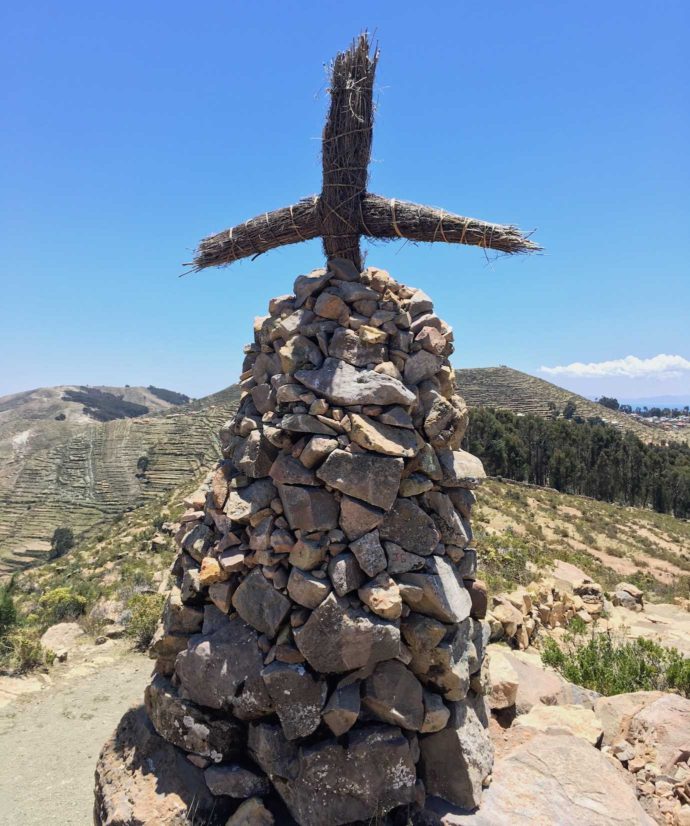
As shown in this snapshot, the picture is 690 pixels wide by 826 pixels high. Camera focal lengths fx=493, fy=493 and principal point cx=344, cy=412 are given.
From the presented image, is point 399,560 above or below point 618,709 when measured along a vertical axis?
above

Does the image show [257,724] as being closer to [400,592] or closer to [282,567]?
[282,567]

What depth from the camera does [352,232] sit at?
14.8ft

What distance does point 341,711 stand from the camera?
11.1 feet

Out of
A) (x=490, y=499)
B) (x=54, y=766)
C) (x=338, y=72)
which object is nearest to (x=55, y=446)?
(x=490, y=499)

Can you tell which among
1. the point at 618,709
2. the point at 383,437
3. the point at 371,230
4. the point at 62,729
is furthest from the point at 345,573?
the point at 62,729

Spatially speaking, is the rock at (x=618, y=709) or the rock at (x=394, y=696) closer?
the rock at (x=394, y=696)

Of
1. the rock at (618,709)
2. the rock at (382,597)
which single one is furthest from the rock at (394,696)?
the rock at (618,709)

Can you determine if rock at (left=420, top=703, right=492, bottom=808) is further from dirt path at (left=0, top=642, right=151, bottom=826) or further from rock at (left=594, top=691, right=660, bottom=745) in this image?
dirt path at (left=0, top=642, right=151, bottom=826)

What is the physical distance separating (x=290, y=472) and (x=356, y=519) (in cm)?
63

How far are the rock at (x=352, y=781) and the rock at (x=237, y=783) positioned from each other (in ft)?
0.80

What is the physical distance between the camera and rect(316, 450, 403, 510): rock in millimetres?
3727

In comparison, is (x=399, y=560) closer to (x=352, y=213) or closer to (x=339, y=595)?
(x=339, y=595)

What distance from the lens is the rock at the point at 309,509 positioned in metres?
3.70

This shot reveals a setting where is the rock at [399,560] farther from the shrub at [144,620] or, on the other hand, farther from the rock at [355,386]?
the shrub at [144,620]
